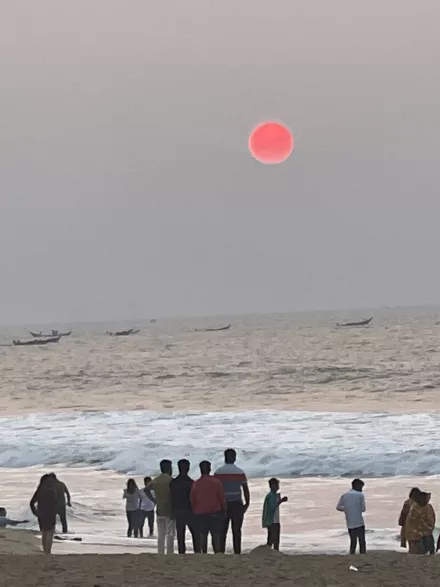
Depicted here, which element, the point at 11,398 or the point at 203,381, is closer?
the point at 11,398

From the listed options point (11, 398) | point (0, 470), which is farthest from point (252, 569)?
point (11, 398)

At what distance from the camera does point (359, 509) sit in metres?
14.8

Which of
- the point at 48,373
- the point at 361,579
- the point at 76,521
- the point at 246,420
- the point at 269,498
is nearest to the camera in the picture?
the point at 361,579

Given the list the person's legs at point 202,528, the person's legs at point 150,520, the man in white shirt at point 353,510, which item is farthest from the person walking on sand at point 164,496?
the person's legs at point 150,520

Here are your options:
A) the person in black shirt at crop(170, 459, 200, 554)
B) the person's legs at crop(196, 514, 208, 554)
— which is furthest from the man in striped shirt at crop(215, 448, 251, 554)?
the person in black shirt at crop(170, 459, 200, 554)

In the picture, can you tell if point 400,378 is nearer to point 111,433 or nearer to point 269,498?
point 111,433

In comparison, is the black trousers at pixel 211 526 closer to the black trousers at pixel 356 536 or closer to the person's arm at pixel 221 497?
the person's arm at pixel 221 497

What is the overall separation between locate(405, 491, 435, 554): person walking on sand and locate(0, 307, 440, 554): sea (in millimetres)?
3234

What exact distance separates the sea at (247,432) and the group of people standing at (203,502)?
3244 mm

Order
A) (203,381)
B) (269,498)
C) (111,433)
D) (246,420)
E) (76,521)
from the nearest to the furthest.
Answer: (269,498) → (76,521) → (111,433) → (246,420) → (203,381)

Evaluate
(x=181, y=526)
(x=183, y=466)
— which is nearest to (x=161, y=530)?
(x=181, y=526)

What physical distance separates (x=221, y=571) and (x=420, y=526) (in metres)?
2.92

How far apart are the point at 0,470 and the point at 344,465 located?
892 centimetres

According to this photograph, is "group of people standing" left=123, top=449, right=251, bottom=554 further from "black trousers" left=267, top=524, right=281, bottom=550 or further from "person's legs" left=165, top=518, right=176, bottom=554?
"black trousers" left=267, top=524, right=281, bottom=550
